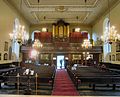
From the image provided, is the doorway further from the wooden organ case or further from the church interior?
the wooden organ case

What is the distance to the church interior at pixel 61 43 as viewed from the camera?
415 inches

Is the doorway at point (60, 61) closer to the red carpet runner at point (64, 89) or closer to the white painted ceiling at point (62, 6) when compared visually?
the white painted ceiling at point (62, 6)

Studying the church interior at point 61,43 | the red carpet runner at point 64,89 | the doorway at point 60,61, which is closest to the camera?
the red carpet runner at point 64,89

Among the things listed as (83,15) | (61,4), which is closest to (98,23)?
(83,15)

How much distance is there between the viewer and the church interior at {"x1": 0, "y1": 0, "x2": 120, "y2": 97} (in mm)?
10539

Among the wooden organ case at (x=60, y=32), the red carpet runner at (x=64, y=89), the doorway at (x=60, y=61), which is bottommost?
the red carpet runner at (x=64, y=89)

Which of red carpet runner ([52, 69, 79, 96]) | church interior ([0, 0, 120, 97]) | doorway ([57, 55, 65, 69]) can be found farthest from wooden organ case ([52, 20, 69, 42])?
red carpet runner ([52, 69, 79, 96])

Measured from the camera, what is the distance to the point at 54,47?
24.3 m

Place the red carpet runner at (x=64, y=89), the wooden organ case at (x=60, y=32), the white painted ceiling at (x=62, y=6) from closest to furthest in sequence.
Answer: the red carpet runner at (x=64, y=89)
the white painted ceiling at (x=62, y=6)
the wooden organ case at (x=60, y=32)

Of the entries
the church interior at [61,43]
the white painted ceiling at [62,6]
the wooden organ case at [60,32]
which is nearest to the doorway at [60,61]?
the church interior at [61,43]

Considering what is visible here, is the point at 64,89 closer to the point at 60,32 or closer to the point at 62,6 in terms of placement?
the point at 62,6

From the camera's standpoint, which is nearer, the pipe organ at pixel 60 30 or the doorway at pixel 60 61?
the pipe organ at pixel 60 30

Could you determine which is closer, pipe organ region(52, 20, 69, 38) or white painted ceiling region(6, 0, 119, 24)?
white painted ceiling region(6, 0, 119, 24)

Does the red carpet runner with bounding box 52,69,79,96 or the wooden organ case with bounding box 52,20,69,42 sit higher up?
the wooden organ case with bounding box 52,20,69,42
